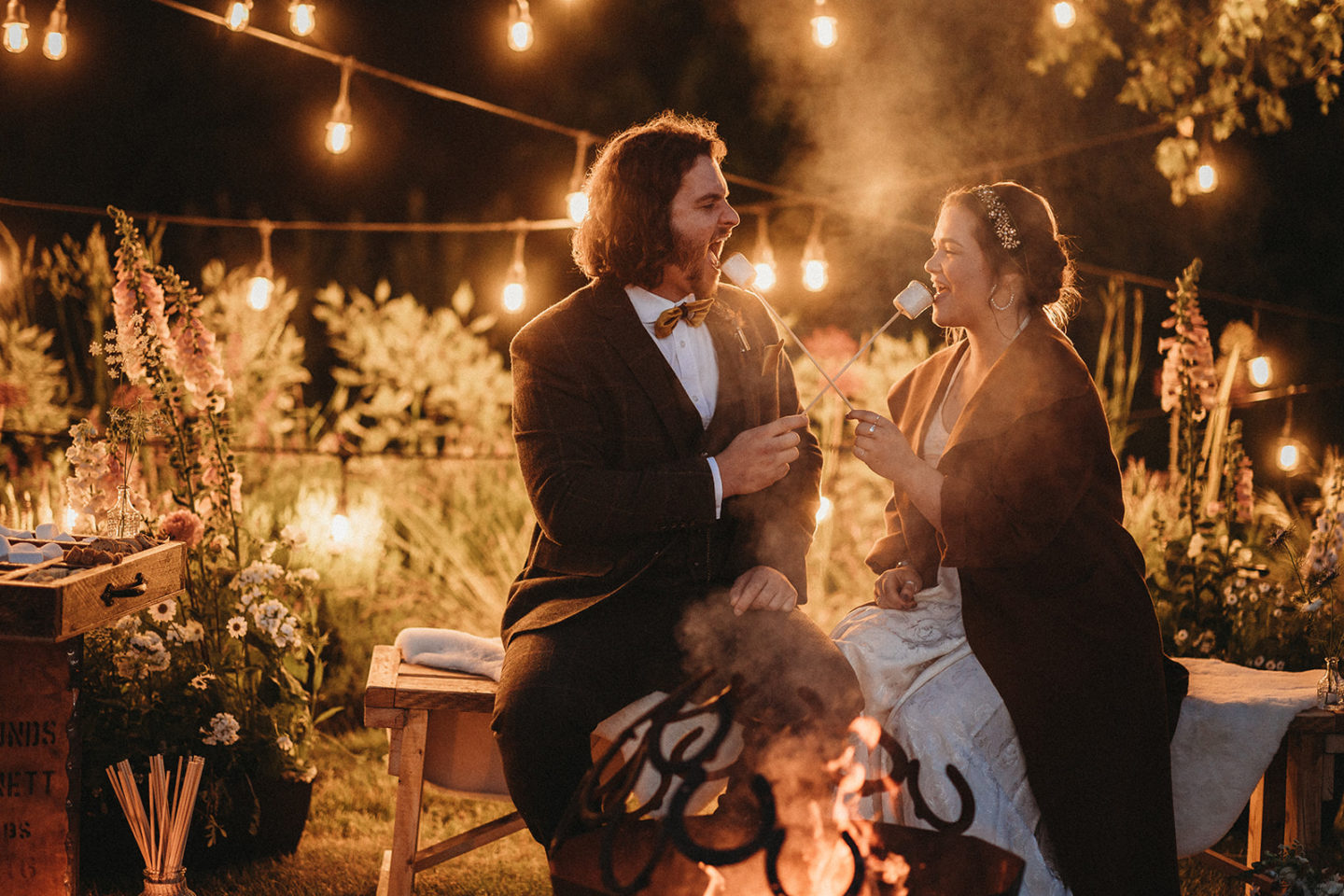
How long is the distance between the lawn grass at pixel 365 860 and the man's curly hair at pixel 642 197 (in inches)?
61.7

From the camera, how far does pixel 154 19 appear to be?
9461mm

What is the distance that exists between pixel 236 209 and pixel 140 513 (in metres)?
6.87

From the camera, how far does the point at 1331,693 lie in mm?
2928

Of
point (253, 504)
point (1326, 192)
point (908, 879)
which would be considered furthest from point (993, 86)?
point (908, 879)

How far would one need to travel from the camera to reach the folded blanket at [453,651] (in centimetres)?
300

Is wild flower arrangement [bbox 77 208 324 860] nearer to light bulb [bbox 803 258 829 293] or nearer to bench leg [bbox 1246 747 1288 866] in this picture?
bench leg [bbox 1246 747 1288 866]

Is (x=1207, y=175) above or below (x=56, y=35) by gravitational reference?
below

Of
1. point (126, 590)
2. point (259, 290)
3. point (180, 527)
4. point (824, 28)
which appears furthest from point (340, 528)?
point (824, 28)

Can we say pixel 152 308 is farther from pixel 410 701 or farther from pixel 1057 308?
pixel 1057 308

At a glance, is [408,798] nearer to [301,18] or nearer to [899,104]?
[301,18]

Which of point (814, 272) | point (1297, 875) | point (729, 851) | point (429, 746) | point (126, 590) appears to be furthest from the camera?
point (814, 272)

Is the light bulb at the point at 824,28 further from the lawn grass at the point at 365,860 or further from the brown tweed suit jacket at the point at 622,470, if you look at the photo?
the lawn grass at the point at 365,860

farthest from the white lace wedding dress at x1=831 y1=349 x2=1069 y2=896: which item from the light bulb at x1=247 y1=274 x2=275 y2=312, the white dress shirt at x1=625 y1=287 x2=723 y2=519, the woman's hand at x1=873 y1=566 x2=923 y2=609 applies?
the light bulb at x1=247 y1=274 x2=275 y2=312

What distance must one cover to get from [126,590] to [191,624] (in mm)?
700
